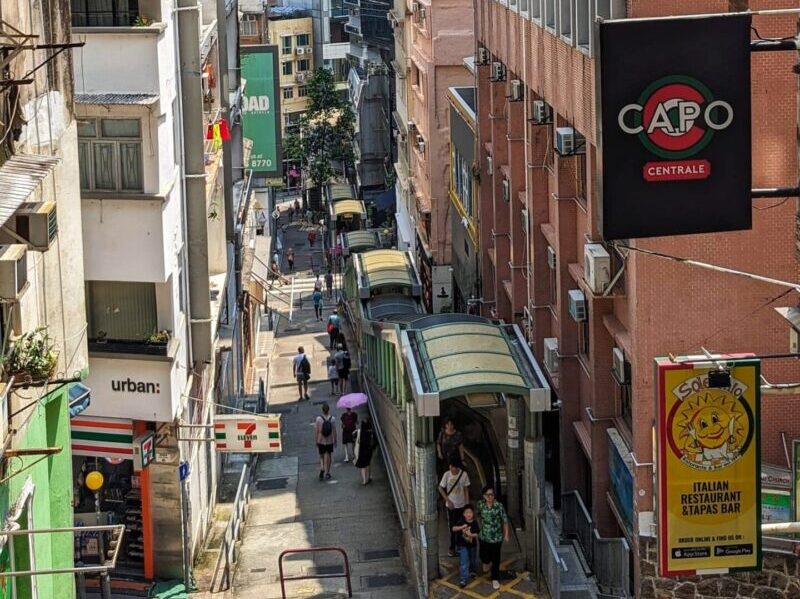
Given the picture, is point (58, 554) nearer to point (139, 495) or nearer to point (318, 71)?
point (139, 495)

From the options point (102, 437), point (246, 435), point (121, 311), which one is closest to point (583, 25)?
point (121, 311)

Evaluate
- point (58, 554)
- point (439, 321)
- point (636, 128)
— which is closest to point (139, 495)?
point (439, 321)

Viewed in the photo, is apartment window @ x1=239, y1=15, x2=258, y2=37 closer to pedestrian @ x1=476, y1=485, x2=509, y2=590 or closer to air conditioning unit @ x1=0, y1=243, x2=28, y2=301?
pedestrian @ x1=476, y1=485, x2=509, y2=590

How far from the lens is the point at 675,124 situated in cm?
1386

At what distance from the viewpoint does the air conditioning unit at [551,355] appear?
91.7ft

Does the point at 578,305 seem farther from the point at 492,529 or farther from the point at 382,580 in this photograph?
the point at 382,580

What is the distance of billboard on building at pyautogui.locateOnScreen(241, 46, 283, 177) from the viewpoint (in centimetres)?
5209

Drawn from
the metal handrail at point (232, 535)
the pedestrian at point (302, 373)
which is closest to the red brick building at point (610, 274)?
the metal handrail at point (232, 535)

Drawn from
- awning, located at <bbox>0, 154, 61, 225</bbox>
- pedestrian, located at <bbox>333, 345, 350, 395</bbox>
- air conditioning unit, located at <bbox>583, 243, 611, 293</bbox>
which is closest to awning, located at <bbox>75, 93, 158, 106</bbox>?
air conditioning unit, located at <bbox>583, 243, 611, 293</bbox>

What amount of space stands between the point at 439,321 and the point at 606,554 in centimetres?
569

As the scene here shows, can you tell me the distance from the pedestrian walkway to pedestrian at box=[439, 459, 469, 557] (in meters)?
1.75

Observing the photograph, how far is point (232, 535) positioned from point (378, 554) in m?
2.68

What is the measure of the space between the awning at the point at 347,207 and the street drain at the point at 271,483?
38729 mm

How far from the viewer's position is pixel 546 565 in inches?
932
